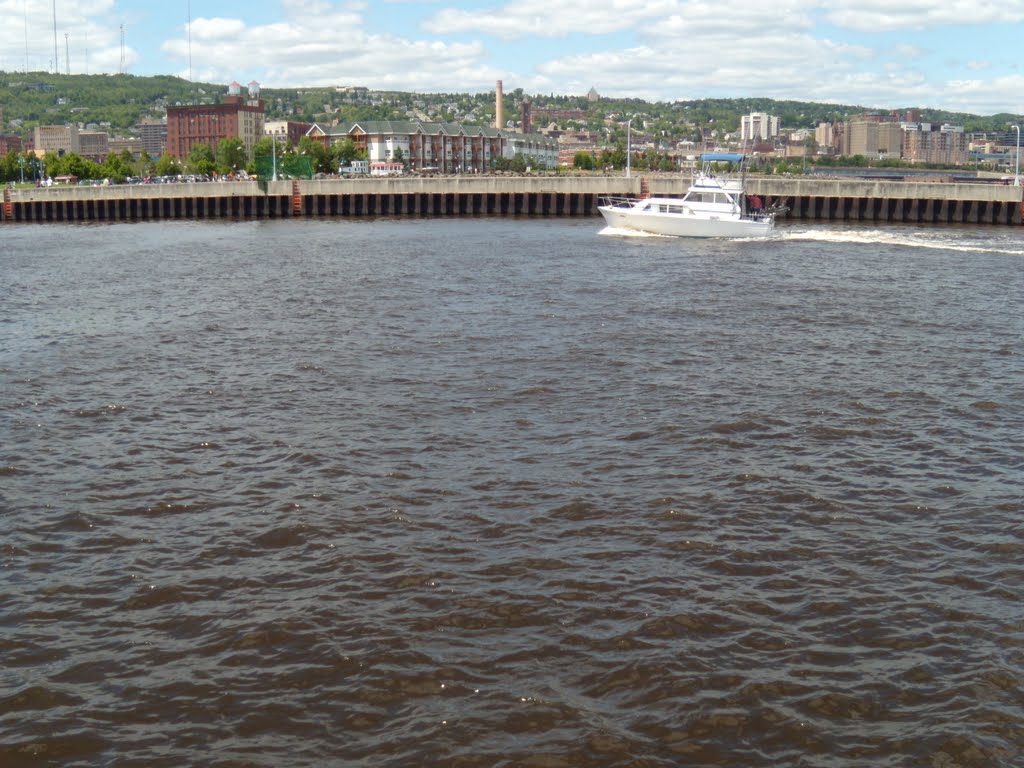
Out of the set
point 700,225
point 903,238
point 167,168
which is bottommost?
point 903,238

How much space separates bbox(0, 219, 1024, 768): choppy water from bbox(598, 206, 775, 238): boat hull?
105 feet

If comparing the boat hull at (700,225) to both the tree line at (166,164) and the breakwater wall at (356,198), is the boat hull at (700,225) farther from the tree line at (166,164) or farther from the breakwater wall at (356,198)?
the tree line at (166,164)

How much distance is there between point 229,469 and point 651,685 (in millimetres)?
9152

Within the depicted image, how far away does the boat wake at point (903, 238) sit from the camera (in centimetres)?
5666

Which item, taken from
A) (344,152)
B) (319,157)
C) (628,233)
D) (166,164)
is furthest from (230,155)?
(628,233)

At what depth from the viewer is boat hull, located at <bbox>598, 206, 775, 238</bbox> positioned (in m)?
62.3

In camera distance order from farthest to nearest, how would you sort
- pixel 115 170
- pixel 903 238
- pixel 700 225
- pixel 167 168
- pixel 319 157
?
pixel 167 168 → pixel 319 157 → pixel 115 170 → pixel 903 238 → pixel 700 225

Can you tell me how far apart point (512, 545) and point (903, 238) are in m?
55.5

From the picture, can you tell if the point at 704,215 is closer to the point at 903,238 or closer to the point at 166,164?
the point at 903,238

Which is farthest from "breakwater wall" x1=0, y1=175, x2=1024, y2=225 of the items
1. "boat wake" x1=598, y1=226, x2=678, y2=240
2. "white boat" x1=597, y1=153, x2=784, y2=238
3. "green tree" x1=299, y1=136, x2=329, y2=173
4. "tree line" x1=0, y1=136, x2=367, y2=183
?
"green tree" x1=299, y1=136, x2=329, y2=173

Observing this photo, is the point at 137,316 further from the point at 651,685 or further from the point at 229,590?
the point at 651,685

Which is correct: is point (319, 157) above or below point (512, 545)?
above

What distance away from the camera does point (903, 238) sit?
63.2 m

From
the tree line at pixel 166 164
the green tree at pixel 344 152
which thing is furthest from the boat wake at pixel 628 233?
the green tree at pixel 344 152
